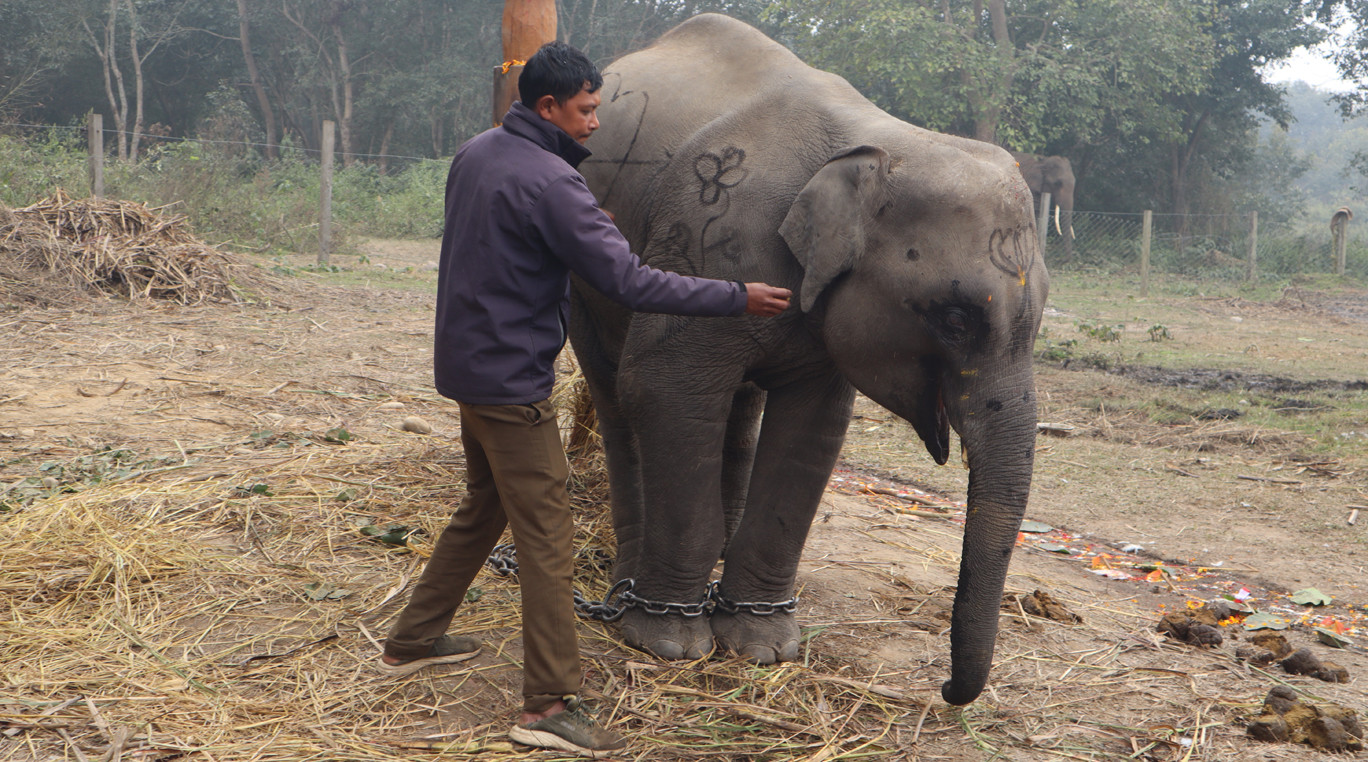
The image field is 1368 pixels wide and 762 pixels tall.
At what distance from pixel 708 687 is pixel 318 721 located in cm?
122

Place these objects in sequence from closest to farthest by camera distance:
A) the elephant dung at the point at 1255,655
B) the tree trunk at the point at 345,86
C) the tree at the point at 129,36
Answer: the elephant dung at the point at 1255,655 < the tree at the point at 129,36 < the tree trunk at the point at 345,86

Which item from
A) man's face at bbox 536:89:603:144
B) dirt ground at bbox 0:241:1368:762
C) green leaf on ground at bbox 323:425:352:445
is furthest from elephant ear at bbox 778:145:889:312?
green leaf on ground at bbox 323:425:352:445

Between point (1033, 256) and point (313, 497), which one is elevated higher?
point (1033, 256)

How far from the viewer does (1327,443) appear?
759 cm

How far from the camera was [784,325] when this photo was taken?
3.68 metres

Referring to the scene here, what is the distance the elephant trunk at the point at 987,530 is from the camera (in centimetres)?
321

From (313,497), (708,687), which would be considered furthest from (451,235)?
(313,497)

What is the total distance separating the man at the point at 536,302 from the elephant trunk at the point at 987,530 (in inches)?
30.3

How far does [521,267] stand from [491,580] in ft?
5.87

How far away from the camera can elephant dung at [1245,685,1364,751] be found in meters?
3.37

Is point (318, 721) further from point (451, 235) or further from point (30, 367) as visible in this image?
point (30, 367)

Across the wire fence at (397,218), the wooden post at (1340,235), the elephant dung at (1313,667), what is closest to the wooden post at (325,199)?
the wire fence at (397,218)

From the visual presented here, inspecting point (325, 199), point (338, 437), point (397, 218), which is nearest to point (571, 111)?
point (338, 437)

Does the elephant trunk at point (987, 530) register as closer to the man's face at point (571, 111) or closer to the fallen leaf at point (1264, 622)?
the man's face at point (571, 111)
